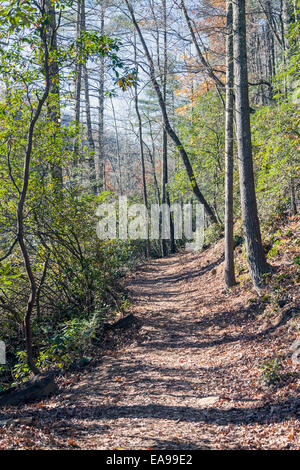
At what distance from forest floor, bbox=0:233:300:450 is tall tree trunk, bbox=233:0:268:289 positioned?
0.95 meters

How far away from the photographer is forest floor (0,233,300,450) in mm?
3947

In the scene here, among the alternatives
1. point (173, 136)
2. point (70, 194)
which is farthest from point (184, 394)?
point (173, 136)

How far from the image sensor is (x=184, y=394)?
5246 mm

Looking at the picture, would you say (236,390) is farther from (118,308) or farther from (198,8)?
(198,8)

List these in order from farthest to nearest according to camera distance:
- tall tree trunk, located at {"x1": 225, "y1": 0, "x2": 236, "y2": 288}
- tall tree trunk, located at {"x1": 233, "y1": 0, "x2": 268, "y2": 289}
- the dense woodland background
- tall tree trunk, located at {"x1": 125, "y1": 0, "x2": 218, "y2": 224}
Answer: tall tree trunk, located at {"x1": 125, "y1": 0, "x2": 218, "y2": 224}, tall tree trunk, located at {"x1": 225, "y1": 0, "x2": 236, "y2": 288}, tall tree trunk, located at {"x1": 233, "y1": 0, "x2": 268, "y2": 289}, the dense woodland background

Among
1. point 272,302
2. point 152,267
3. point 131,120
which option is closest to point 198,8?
point 272,302

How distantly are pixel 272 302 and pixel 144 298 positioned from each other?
5611mm

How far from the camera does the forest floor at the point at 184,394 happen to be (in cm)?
395

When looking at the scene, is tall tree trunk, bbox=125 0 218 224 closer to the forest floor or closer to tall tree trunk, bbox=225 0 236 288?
tall tree trunk, bbox=225 0 236 288

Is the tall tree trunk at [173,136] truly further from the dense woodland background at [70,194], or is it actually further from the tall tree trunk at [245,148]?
the tall tree trunk at [245,148]

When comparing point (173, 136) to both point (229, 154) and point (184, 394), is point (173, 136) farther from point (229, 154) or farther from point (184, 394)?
point (184, 394)

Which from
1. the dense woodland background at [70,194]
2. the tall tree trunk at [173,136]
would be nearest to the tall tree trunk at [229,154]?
the dense woodland background at [70,194]

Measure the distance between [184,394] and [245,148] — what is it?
528cm

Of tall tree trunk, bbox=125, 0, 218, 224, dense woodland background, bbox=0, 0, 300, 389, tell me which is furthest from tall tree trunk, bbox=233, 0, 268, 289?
tall tree trunk, bbox=125, 0, 218, 224
